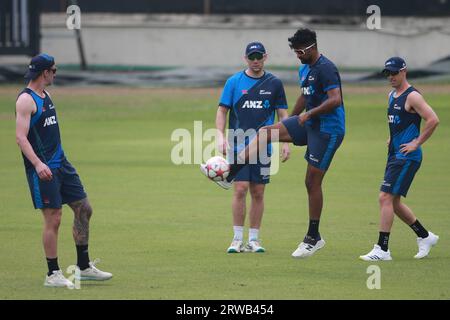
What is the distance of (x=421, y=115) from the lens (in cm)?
1212

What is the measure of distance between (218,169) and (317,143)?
1204 mm

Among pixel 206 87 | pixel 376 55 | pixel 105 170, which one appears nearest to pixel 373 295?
pixel 105 170

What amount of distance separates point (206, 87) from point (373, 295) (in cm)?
3174

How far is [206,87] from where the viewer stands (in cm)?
4153

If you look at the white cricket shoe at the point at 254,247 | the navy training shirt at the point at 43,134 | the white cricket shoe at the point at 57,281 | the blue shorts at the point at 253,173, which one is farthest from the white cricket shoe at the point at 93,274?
the blue shorts at the point at 253,173

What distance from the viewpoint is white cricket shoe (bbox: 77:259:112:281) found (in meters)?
10.9

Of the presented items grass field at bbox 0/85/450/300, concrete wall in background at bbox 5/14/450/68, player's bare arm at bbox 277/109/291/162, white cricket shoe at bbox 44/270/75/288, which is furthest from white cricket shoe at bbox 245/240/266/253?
concrete wall in background at bbox 5/14/450/68

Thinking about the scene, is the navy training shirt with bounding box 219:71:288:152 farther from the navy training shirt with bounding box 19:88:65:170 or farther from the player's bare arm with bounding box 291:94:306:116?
the navy training shirt with bounding box 19:88:65:170

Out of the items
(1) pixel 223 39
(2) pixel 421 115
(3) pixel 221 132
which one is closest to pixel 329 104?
(2) pixel 421 115

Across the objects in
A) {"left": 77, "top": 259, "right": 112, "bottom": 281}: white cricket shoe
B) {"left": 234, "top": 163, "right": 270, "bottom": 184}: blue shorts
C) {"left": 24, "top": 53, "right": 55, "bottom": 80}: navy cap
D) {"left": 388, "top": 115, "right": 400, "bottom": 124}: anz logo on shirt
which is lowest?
{"left": 77, "top": 259, "right": 112, "bottom": 281}: white cricket shoe

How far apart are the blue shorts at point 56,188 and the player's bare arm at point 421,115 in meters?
3.74

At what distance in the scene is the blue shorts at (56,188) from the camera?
10586 mm

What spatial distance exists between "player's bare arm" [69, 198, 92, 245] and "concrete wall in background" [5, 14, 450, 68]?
35246 mm

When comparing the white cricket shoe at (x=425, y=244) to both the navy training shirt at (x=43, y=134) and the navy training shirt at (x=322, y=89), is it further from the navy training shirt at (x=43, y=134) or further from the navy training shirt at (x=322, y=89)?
the navy training shirt at (x=43, y=134)
